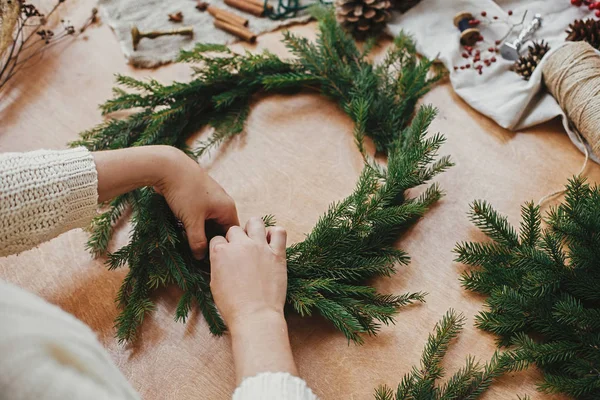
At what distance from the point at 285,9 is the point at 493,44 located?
20.7 inches

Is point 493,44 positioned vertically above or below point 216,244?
below

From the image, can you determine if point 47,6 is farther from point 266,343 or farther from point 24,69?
point 266,343

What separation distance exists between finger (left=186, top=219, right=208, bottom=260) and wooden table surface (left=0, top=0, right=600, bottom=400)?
9cm

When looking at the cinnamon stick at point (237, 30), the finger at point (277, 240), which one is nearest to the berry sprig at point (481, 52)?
the cinnamon stick at point (237, 30)

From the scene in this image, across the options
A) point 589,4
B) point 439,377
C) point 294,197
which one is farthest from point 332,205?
point 589,4

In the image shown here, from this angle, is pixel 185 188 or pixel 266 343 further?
pixel 185 188

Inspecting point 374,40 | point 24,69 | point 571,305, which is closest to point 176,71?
point 24,69

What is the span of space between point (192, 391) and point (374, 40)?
889mm

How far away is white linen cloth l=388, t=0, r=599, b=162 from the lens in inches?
43.3

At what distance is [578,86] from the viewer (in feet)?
3.43

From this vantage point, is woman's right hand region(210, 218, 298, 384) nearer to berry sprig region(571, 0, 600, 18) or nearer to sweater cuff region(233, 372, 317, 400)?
sweater cuff region(233, 372, 317, 400)

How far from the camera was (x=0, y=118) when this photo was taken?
1122 millimetres

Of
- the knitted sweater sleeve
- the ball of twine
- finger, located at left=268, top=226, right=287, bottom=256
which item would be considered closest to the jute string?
the ball of twine

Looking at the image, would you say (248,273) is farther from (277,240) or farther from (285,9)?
(285,9)
